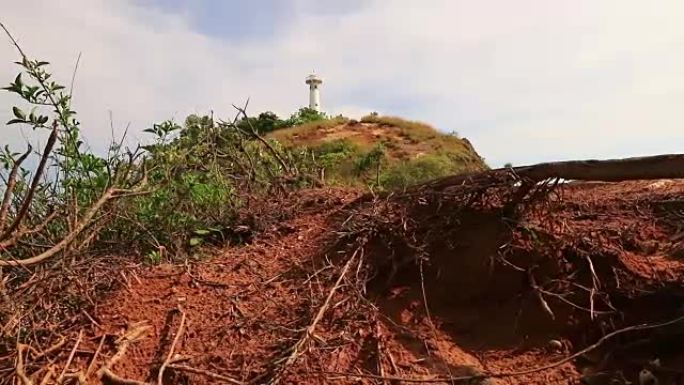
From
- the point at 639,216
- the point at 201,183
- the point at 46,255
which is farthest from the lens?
the point at 201,183

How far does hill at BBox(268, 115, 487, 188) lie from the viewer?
16562mm

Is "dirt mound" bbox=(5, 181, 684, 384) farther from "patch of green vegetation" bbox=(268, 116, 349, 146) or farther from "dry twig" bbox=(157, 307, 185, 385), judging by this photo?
"patch of green vegetation" bbox=(268, 116, 349, 146)

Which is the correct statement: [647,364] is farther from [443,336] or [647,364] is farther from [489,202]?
[489,202]

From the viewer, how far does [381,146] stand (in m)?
18.0

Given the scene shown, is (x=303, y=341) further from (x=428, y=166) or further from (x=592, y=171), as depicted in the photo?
(x=428, y=166)

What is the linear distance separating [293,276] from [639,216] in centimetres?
219

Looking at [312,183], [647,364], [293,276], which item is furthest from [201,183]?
[647,364]

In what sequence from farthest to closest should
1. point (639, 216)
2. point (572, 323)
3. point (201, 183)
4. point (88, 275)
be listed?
point (201, 183)
point (639, 216)
point (88, 275)
point (572, 323)

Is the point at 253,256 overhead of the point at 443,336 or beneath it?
overhead

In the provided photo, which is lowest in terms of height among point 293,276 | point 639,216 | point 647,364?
point 647,364

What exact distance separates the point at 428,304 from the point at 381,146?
13809 millimetres

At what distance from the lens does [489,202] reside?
4617 millimetres

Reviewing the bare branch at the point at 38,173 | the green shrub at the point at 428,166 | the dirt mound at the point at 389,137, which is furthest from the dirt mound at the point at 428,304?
the dirt mound at the point at 389,137

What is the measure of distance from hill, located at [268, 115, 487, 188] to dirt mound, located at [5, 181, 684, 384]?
10486mm
